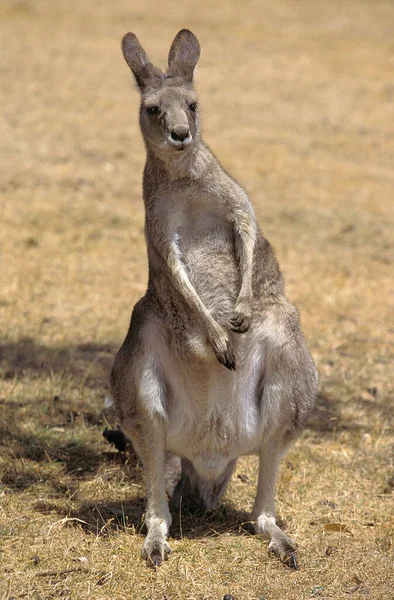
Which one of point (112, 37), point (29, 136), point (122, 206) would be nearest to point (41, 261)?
point (122, 206)

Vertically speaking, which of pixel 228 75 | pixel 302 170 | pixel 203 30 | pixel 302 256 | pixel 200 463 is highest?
pixel 203 30

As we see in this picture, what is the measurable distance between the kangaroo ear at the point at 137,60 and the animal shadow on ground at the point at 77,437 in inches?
70.0

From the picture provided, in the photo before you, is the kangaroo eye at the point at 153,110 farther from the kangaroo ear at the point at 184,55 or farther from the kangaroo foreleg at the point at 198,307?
the kangaroo foreleg at the point at 198,307

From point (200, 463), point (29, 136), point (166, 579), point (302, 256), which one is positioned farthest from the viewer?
point (29, 136)

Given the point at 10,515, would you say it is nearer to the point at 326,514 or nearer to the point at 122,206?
the point at 326,514

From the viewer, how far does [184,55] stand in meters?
3.91

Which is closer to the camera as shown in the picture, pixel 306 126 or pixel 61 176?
pixel 61 176

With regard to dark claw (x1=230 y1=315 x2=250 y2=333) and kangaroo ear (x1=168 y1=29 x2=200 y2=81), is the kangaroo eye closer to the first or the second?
kangaroo ear (x1=168 y1=29 x2=200 y2=81)

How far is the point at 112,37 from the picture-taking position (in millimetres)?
14961

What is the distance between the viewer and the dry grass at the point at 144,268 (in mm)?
3527

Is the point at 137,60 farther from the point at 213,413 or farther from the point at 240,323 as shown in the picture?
the point at 213,413

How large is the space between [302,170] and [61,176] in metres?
2.98

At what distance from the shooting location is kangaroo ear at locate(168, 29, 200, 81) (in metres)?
3.89

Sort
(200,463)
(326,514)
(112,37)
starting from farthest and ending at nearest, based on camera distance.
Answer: (112,37), (326,514), (200,463)
